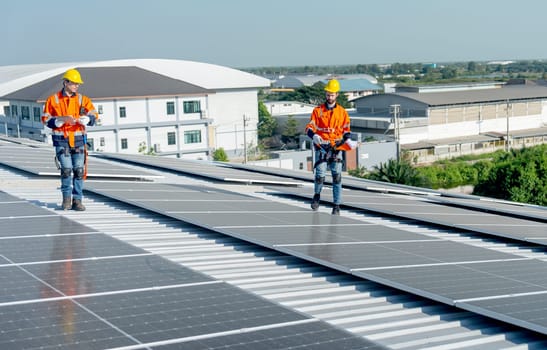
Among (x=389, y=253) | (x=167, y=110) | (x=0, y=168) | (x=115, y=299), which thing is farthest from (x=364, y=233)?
(x=167, y=110)

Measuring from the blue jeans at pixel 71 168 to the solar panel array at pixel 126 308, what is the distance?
269cm

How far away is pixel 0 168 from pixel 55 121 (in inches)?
311

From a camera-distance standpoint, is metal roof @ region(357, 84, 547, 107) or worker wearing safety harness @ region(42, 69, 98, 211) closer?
worker wearing safety harness @ region(42, 69, 98, 211)

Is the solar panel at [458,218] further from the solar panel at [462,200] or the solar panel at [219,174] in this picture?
the solar panel at [219,174]

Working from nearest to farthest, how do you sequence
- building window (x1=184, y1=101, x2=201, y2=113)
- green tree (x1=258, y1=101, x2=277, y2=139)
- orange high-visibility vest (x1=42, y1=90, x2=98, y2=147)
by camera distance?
orange high-visibility vest (x1=42, y1=90, x2=98, y2=147) → building window (x1=184, y1=101, x2=201, y2=113) → green tree (x1=258, y1=101, x2=277, y2=139)

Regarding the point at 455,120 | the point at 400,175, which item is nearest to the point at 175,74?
the point at 455,120

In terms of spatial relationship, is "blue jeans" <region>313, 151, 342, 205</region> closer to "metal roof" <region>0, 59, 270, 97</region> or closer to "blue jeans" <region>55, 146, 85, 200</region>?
"blue jeans" <region>55, 146, 85, 200</region>

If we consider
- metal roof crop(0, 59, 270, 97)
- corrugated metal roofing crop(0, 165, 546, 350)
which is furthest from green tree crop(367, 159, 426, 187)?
metal roof crop(0, 59, 270, 97)

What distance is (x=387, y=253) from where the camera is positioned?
9367 millimetres

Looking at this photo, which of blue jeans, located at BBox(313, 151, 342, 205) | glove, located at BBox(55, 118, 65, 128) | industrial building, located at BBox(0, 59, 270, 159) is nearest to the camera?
glove, located at BBox(55, 118, 65, 128)

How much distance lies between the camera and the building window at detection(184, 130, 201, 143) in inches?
2798

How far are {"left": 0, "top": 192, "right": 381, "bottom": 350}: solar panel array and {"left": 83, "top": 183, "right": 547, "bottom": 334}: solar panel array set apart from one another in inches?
59.1

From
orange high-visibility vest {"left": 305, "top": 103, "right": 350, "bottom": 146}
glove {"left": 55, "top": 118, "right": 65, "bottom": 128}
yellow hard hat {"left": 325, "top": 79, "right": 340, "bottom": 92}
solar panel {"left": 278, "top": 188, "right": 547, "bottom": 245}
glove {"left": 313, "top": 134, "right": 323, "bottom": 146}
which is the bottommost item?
solar panel {"left": 278, "top": 188, "right": 547, "bottom": 245}

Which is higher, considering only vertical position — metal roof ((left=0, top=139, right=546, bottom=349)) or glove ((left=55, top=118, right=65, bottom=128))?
glove ((left=55, top=118, right=65, bottom=128))
